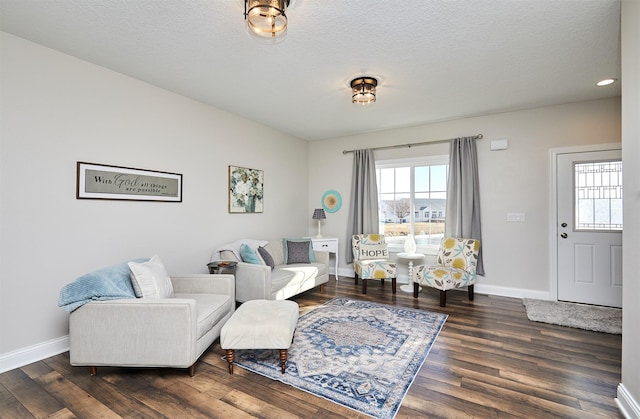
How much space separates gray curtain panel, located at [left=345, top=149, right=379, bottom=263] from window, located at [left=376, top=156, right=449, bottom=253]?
168 mm

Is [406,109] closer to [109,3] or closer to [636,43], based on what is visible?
[636,43]

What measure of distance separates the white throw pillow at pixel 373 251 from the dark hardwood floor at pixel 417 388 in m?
2.04

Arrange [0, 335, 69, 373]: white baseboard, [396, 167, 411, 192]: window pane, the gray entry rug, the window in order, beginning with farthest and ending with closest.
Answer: [396, 167, 411, 192]: window pane, the window, the gray entry rug, [0, 335, 69, 373]: white baseboard

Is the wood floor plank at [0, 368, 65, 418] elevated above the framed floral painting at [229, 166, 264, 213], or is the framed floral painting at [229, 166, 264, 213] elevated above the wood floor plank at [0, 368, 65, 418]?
the framed floral painting at [229, 166, 264, 213]

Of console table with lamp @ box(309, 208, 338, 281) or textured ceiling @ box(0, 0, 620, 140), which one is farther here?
console table with lamp @ box(309, 208, 338, 281)

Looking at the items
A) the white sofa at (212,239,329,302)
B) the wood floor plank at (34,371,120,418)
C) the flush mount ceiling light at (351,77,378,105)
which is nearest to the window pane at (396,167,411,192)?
the white sofa at (212,239,329,302)

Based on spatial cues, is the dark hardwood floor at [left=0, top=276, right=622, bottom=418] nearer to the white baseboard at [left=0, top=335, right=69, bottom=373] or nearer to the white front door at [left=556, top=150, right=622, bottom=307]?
the white baseboard at [left=0, top=335, right=69, bottom=373]

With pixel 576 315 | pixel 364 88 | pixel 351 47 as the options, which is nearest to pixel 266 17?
pixel 351 47

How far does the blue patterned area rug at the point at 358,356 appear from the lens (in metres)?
2.02

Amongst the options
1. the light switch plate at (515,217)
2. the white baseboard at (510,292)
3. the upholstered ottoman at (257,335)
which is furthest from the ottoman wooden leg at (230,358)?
the light switch plate at (515,217)

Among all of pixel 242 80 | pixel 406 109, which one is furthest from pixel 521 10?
pixel 242 80

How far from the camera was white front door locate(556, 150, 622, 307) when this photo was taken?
3.70 m

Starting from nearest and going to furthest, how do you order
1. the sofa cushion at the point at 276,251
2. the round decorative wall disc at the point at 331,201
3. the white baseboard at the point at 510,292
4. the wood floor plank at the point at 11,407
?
the wood floor plank at the point at 11,407 → the white baseboard at the point at 510,292 → the sofa cushion at the point at 276,251 → the round decorative wall disc at the point at 331,201

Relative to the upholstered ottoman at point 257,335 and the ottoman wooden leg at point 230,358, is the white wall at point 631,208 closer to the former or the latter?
the upholstered ottoman at point 257,335
